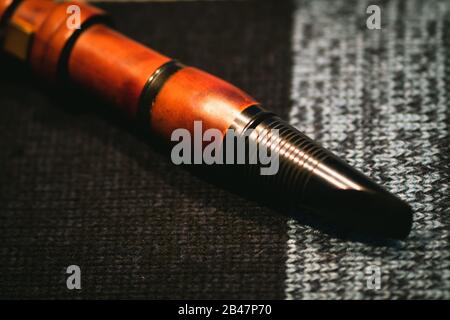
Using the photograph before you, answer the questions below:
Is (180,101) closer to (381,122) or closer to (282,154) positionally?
(282,154)

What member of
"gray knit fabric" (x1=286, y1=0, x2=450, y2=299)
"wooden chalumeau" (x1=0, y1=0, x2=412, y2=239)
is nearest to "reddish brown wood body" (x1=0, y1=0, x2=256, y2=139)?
"wooden chalumeau" (x1=0, y1=0, x2=412, y2=239)

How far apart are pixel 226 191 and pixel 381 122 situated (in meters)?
0.19

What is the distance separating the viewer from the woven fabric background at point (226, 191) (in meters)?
0.51

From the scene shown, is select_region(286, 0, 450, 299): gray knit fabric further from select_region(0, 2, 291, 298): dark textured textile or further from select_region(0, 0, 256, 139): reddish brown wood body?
select_region(0, 0, 256, 139): reddish brown wood body

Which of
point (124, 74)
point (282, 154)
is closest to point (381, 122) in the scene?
point (282, 154)

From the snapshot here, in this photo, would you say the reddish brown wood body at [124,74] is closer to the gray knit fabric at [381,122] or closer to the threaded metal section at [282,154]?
the threaded metal section at [282,154]

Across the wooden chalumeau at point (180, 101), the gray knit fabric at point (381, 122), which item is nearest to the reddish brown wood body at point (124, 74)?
the wooden chalumeau at point (180, 101)

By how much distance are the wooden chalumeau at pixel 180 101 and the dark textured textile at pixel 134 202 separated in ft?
0.18

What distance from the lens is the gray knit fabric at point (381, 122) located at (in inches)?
19.4

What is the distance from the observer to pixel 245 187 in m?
0.55

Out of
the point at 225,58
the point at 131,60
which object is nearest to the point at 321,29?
the point at 225,58

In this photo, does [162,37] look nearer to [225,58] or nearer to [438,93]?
[225,58]

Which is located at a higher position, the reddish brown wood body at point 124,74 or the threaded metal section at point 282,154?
the reddish brown wood body at point 124,74

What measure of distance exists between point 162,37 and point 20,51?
187mm
